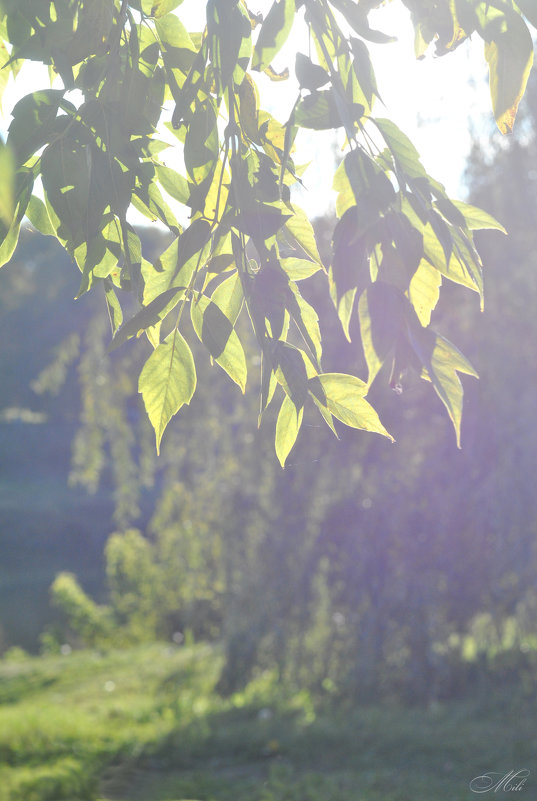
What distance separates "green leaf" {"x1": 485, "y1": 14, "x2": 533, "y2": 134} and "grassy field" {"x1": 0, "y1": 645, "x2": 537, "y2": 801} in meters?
3.88

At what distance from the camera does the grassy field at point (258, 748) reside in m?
4.46

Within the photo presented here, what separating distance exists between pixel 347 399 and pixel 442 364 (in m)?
0.17

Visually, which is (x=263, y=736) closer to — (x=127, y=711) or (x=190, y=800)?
(x=190, y=800)

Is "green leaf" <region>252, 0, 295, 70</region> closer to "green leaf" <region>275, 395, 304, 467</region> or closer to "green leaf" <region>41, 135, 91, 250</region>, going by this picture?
"green leaf" <region>41, 135, 91, 250</region>

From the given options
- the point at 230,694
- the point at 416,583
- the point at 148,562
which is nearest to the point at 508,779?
the point at 416,583

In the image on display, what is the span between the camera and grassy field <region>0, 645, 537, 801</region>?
4465 mm

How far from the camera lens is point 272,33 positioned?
129 cm

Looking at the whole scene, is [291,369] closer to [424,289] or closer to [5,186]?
[424,289]

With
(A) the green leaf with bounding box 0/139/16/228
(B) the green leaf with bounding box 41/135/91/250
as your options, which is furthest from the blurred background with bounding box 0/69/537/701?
(A) the green leaf with bounding box 0/139/16/228

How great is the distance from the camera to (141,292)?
1.47 m

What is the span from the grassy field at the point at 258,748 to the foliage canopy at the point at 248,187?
11.9ft

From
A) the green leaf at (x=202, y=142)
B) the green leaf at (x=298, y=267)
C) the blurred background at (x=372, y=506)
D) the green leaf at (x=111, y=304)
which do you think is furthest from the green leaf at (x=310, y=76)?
the blurred background at (x=372, y=506)

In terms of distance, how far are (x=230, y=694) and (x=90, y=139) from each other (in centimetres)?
650

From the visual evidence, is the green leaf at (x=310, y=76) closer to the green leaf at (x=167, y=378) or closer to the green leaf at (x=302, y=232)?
the green leaf at (x=302, y=232)
